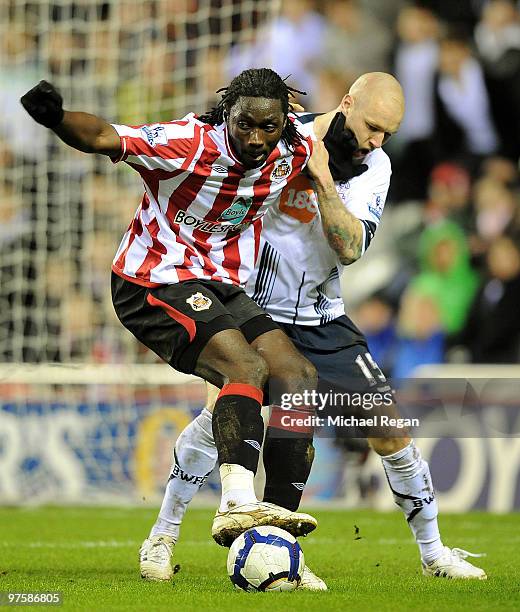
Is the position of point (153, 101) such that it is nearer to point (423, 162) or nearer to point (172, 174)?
point (423, 162)

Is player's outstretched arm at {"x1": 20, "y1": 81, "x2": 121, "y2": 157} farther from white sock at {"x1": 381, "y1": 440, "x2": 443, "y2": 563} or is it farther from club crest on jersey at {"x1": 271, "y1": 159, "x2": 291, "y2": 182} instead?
white sock at {"x1": 381, "y1": 440, "x2": 443, "y2": 563}

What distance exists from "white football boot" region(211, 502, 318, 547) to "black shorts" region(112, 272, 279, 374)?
2.54 feet

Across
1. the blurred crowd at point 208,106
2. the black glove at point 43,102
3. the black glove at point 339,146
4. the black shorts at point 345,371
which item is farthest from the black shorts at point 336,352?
the blurred crowd at point 208,106

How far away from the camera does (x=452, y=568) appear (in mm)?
5676

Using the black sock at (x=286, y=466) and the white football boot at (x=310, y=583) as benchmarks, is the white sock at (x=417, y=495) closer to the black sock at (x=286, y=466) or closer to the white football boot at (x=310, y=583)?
the black sock at (x=286, y=466)

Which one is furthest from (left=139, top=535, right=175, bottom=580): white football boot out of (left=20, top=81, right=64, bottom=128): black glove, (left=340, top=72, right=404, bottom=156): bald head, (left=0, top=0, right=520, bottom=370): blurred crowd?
(left=0, top=0, right=520, bottom=370): blurred crowd

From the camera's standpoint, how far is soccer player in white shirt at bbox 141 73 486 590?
18.9ft

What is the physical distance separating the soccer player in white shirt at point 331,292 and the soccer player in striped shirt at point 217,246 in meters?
0.37

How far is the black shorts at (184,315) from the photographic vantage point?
5012mm

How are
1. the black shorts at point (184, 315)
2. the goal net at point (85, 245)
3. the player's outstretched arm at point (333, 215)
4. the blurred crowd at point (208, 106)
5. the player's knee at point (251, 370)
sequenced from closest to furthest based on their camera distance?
the player's knee at point (251, 370)
the black shorts at point (184, 315)
the player's outstretched arm at point (333, 215)
the goal net at point (85, 245)
the blurred crowd at point (208, 106)

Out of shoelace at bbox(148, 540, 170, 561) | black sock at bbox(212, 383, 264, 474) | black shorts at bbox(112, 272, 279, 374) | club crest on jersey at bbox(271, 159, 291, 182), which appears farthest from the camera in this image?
shoelace at bbox(148, 540, 170, 561)

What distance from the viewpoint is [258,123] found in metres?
5.01

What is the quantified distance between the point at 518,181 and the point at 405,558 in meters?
6.06

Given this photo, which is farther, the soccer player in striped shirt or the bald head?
the bald head
